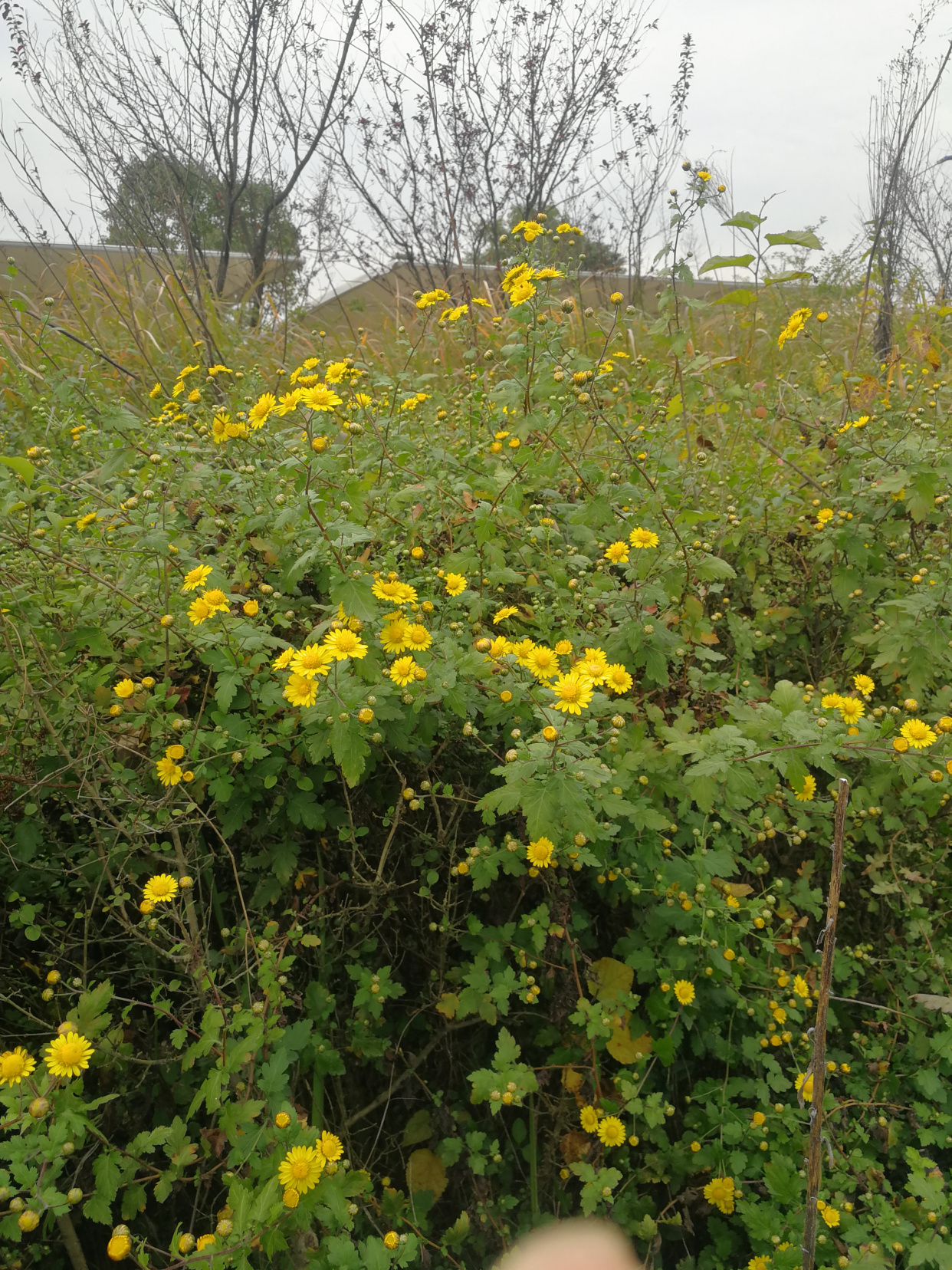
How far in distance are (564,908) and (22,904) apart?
3.26 ft

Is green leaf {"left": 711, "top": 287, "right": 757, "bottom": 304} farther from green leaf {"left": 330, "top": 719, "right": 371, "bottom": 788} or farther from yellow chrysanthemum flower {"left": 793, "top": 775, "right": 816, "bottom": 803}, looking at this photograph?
green leaf {"left": 330, "top": 719, "right": 371, "bottom": 788}

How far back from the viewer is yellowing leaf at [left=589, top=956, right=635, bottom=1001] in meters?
1.61

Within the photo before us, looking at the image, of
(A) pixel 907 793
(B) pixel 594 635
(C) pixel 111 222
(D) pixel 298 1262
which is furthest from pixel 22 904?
(C) pixel 111 222

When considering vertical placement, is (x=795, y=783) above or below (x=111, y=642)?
below

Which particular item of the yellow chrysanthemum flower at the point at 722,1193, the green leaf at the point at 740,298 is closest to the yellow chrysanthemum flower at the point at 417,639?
the yellow chrysanthemum flower at the point at 722,1193

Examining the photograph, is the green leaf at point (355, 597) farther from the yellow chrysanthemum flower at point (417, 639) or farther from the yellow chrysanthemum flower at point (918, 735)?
the yellow chrysanthemum flower at point (918, 735)

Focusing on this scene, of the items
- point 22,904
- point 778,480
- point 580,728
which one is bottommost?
point 22,904

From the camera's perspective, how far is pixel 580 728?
51.6 inches

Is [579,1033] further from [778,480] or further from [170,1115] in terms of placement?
[778,480]

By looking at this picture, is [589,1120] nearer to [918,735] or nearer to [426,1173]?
[426,1173]

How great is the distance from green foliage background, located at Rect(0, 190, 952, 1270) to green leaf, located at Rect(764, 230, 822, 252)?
0.27m

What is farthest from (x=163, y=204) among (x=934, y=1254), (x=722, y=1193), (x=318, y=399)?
(x=934, y=1254)

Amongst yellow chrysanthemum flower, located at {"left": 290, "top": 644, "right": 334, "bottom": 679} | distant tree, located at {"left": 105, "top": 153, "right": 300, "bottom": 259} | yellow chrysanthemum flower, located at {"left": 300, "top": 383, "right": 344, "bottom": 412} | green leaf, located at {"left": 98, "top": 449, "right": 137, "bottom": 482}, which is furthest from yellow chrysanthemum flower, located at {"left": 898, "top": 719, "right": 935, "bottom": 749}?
distant tree, located at {"left": 105, "top": 153, "right": 300, "bottom": 259}

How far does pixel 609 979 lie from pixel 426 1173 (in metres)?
0.50
